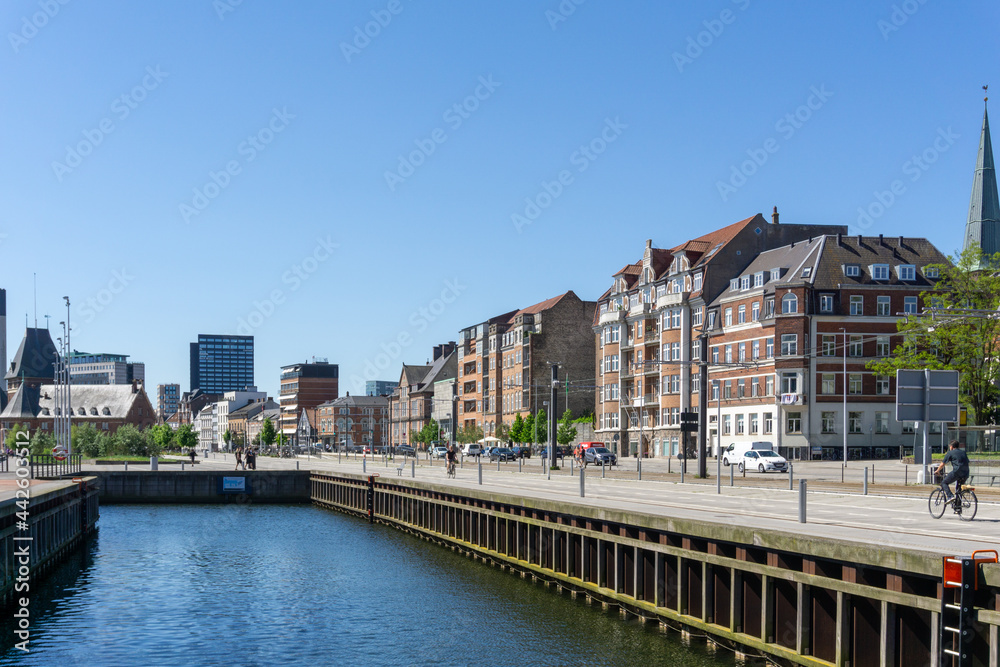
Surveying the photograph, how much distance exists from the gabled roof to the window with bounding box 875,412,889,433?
15378cm

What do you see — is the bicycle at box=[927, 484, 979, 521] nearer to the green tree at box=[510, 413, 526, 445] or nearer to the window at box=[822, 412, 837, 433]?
the window at box=[822, 412, 837, 433]

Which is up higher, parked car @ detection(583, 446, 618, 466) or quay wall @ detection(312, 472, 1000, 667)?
quay wall @ detection(312, 472, 1000, 667)

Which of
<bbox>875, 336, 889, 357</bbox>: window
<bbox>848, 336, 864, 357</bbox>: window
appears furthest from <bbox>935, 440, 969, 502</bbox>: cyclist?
<bbox>875, 336, 889, 357</bbox>: window

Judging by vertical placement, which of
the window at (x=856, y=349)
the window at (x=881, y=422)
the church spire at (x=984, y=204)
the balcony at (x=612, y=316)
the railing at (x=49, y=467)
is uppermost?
the church spire at (x=984, y=204)

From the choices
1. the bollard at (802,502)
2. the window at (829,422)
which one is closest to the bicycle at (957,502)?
the bollard at (802,502)

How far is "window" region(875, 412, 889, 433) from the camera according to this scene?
3314 inches

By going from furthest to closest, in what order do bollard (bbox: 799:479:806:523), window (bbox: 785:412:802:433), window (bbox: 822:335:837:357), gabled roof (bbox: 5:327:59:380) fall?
gabled roof (bbox: 5:327:59:380) < window (bbox: 785:412:802:433) < window (bbox: 822:335:837:357) < bollard (bbox: 799:479:806:523)

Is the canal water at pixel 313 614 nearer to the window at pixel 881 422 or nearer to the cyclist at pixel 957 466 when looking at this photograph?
the cyclist at pixel 957 466

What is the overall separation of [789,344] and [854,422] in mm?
8280

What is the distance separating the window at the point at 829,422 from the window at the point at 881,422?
3.71m

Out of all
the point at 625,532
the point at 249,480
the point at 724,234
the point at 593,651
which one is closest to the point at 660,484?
the point at 625,532

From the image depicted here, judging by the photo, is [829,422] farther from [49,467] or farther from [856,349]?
[49,467]

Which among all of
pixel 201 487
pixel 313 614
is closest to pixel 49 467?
pixel 201 487

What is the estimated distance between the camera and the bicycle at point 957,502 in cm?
2452
